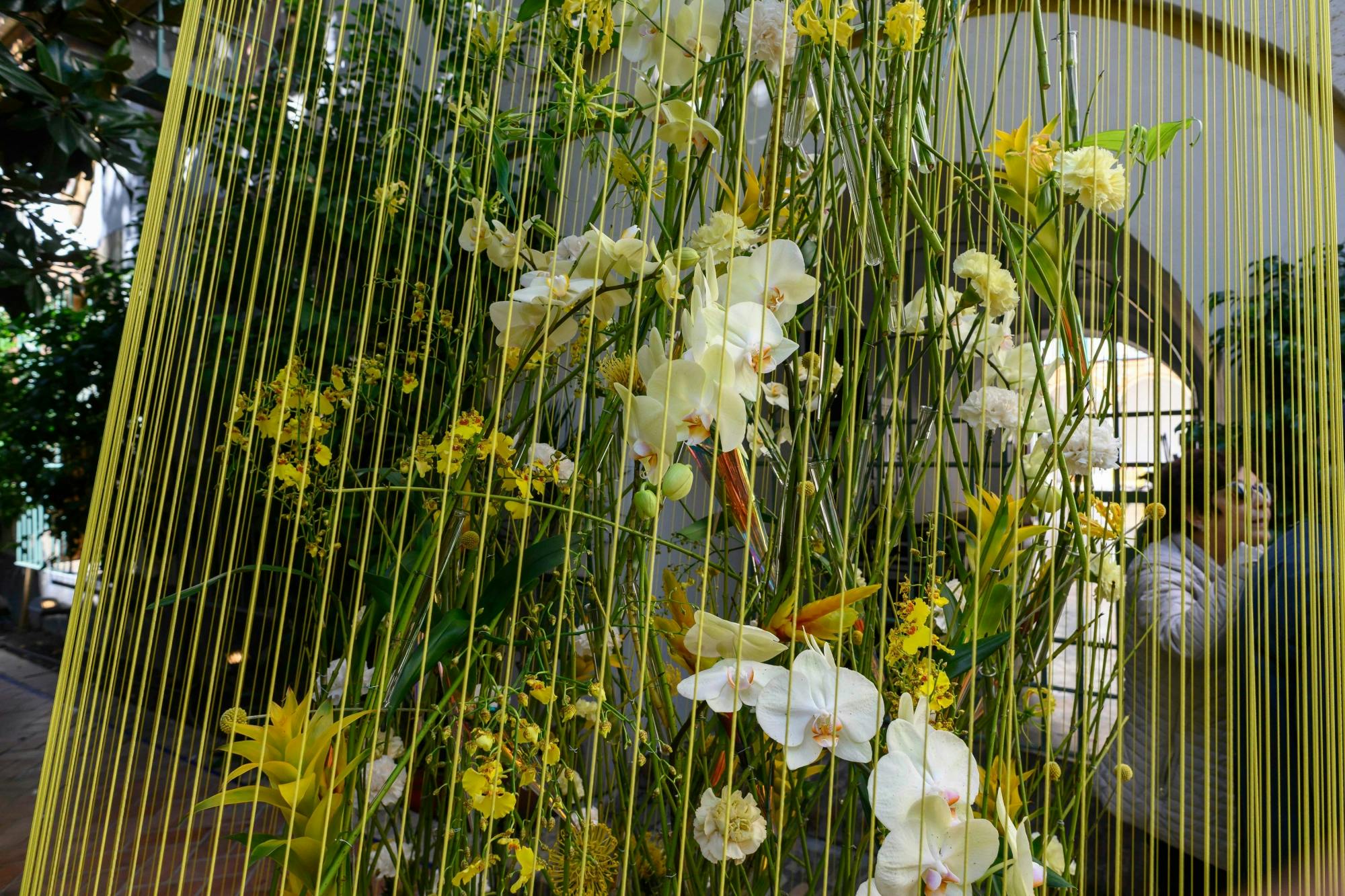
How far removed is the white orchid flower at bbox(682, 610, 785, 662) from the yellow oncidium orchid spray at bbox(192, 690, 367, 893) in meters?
0.19

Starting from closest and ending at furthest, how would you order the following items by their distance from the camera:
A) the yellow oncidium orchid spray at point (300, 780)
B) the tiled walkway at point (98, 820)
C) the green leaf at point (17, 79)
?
the yellow oncidium orchid spray at point (300, 780), the tiled walkway at point (98, 820), the green leaf at point (17, 79)

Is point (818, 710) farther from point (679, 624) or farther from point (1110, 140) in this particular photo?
point (1110, 140)

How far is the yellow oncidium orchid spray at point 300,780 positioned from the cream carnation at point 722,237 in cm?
30

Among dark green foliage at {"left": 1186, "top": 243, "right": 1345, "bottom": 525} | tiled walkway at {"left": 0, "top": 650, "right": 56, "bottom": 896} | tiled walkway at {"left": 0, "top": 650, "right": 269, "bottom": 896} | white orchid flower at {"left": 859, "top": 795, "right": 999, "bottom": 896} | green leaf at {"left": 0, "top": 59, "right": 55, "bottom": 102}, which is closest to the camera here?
white orchid flower at {"left": 859, "top": 795, "right": 999, "bottom": 896}

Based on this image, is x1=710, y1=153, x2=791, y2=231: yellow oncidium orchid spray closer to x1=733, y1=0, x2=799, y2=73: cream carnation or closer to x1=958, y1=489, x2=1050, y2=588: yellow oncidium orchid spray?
x1=733, y1=0, x2=799, y2=73: cream carnation

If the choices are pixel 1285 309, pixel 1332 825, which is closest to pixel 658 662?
pixel 1332 825

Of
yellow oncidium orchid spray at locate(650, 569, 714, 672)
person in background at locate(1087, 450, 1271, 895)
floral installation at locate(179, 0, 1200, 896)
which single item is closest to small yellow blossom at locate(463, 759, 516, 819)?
floral installation at locate(179, 0, 1200, 896)

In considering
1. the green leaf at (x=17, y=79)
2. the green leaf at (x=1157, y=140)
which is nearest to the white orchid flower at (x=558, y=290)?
the green leaf at (x=1157, y=140)

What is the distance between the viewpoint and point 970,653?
407 mm

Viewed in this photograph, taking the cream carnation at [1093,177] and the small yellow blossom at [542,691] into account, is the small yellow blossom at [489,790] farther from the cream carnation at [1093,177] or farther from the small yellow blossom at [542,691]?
the cream carnation at [1093,177]

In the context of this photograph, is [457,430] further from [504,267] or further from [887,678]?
[887,678]

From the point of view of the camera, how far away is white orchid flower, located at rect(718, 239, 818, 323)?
40 cm

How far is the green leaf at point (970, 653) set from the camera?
0.40 metres

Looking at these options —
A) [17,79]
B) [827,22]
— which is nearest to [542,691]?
[827,22]
